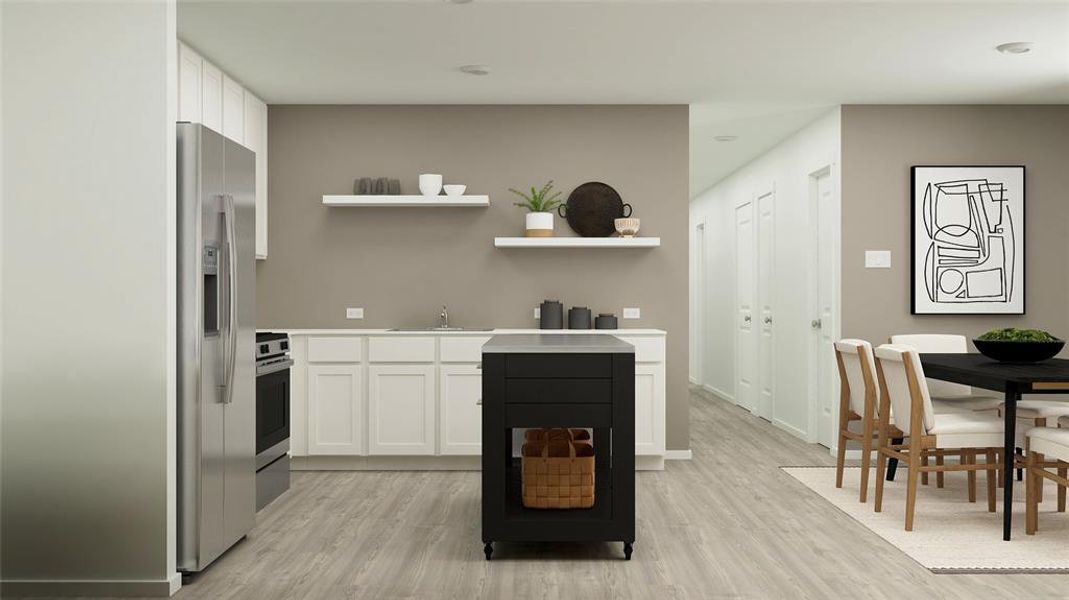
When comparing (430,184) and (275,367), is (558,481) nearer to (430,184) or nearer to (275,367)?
(275,367)

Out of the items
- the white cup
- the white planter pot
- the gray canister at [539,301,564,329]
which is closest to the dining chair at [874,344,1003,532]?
the gray canister at [539,301,564,329]

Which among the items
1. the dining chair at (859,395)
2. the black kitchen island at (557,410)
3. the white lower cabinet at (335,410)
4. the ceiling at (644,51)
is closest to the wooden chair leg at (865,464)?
the dining chair at (859,395)

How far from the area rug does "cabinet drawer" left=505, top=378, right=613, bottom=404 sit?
5.00 ft

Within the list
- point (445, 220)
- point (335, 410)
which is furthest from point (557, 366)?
point (445, 220)

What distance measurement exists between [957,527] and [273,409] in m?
3.62

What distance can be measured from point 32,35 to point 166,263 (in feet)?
3.24

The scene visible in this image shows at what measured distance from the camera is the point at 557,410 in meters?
3.43

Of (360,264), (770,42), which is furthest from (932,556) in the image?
(360,264)

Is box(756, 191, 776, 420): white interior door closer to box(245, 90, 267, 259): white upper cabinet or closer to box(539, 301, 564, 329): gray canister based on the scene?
box(539, 301, 564, 329): gray canister

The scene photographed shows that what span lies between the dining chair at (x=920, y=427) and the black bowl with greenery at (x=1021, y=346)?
387mm

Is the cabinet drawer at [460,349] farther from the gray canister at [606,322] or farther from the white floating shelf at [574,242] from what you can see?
the gray canister at [606,322]

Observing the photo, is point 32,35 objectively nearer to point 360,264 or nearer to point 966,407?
point 360,264

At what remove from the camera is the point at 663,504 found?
449cm

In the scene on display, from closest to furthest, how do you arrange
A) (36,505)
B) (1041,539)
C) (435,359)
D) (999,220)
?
(36,505) → (1041,539) → (435,359) → (999,220)
